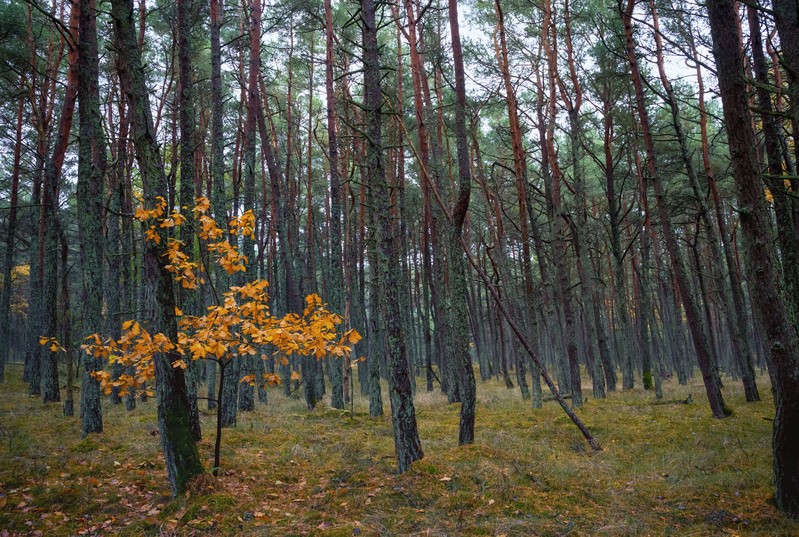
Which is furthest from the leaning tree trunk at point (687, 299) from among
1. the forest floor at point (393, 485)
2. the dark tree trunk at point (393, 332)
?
the dark tree trunk at point (393, 332)

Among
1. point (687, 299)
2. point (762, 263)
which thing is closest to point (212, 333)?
point (762, 263)

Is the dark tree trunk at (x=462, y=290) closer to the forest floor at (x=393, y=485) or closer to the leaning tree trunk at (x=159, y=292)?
the forest floor at (x=393, y=485)

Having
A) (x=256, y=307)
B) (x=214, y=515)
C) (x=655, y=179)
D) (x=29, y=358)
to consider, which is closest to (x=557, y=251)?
(x=655, y=179)

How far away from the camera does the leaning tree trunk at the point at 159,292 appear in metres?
5.11

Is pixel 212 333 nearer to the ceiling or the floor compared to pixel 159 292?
nearer to the floor

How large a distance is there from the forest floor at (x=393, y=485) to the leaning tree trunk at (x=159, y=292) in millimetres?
377

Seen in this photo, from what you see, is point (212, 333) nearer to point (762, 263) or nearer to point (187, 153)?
point (187, 153)

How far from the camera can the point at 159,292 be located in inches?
204

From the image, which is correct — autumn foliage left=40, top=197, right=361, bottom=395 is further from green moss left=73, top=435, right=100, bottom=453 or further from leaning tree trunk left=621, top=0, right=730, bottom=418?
leaning tree trunk left=621, top=0, right=730, bottom=418

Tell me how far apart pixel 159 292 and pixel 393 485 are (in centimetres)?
343

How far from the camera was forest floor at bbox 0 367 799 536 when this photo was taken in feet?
15.2

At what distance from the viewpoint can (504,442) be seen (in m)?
8.08

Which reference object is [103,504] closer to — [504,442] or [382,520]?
[382,520]

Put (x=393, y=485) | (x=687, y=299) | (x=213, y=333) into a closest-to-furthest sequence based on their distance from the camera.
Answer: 1. (x=213, y=333)
2. (x=393, y=485)
3. (x=687, y=299)
